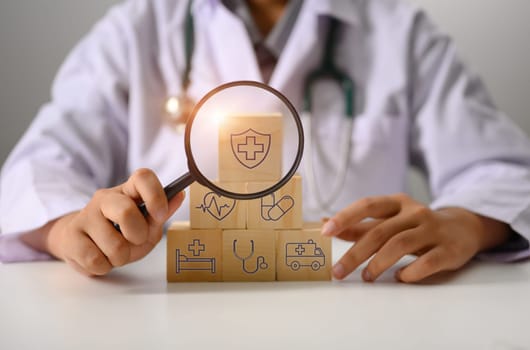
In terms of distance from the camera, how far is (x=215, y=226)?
2.48 feet

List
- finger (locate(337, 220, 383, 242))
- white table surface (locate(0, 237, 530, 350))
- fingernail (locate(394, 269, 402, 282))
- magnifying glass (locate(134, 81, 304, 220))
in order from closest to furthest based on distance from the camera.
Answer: white table surface (locate(0, 237, 530, 350)), magnifying glass (locate(134, 81, 304, 220)), fingernail (locate(394, 269, 402, 282)), finger (locate(337, 220, 383, 242))

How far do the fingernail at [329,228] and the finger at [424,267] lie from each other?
10cm

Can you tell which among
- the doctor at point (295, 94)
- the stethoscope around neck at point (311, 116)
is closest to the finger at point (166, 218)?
the doctor at point (295, 94)

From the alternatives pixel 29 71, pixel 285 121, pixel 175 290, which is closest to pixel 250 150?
pixel 285 121

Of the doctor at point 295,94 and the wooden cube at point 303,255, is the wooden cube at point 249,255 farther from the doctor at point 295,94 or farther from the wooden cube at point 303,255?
the doctor at point 295,94

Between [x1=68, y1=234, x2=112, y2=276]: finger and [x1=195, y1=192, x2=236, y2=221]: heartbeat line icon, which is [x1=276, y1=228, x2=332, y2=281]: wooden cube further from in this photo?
[x1=68, y1=234, x2=112, y2=276]: finger

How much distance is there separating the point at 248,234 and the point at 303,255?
0.08 meters

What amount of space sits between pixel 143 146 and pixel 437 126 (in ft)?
2.06

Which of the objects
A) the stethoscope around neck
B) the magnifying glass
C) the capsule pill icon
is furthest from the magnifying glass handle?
the stethoscope around neck

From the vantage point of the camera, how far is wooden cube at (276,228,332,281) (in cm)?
76

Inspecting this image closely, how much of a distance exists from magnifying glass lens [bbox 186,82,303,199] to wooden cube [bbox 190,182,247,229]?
0.16ft

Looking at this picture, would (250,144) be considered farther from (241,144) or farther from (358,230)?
(358,230)

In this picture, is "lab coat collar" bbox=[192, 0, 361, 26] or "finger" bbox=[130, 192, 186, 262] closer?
"finger" bbox=[130, 192, 186, 262]

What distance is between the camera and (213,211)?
2.47 ft
